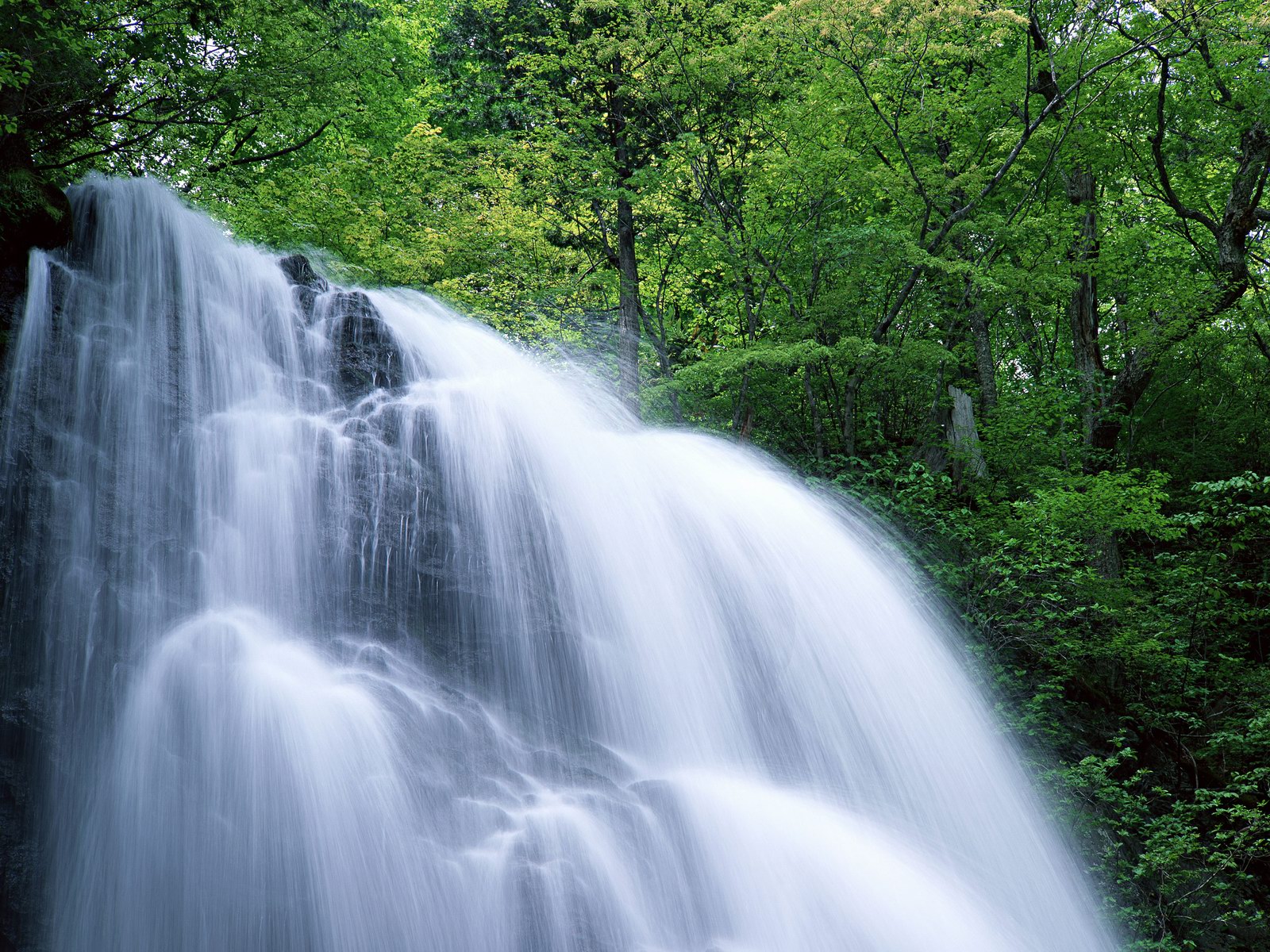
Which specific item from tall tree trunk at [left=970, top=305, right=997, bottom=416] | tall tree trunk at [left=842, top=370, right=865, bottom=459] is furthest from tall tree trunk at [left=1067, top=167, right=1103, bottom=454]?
tall tree trunk at [left=842, top=370, right=865, bottom=459]

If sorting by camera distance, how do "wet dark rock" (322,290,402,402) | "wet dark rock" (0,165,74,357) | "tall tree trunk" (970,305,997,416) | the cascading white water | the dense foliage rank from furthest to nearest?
"tall tree trunk" (970,305,997,416), the dense foliage, "wet dark rock" (322,290,402,402), "wet dark rock" (0,165,74,357), the cascading white water

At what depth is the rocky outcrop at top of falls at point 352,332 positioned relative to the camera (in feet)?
25.7

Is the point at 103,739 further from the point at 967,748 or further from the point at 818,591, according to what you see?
the point at 967,748

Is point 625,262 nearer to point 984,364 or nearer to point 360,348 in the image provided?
point 984,364

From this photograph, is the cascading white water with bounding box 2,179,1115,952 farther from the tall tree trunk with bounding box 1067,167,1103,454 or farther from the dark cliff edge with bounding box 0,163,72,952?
the tall tree trunk with bounding box 1067,167,1103,454

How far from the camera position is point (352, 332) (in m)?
8.11

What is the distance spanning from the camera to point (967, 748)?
7438 millimetres

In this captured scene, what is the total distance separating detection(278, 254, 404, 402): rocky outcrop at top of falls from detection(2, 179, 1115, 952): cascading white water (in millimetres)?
45

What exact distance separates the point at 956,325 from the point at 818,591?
20.6 feet

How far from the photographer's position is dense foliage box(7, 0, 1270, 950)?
880 cm

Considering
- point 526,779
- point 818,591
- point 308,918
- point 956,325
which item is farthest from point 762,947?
point 956,325

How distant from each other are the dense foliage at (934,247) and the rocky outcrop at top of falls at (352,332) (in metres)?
2.50

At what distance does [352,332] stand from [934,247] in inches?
285

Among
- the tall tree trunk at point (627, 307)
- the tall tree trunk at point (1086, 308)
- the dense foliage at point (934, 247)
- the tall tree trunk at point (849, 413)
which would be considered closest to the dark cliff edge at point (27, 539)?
the dense foliage at point (934, 247)
